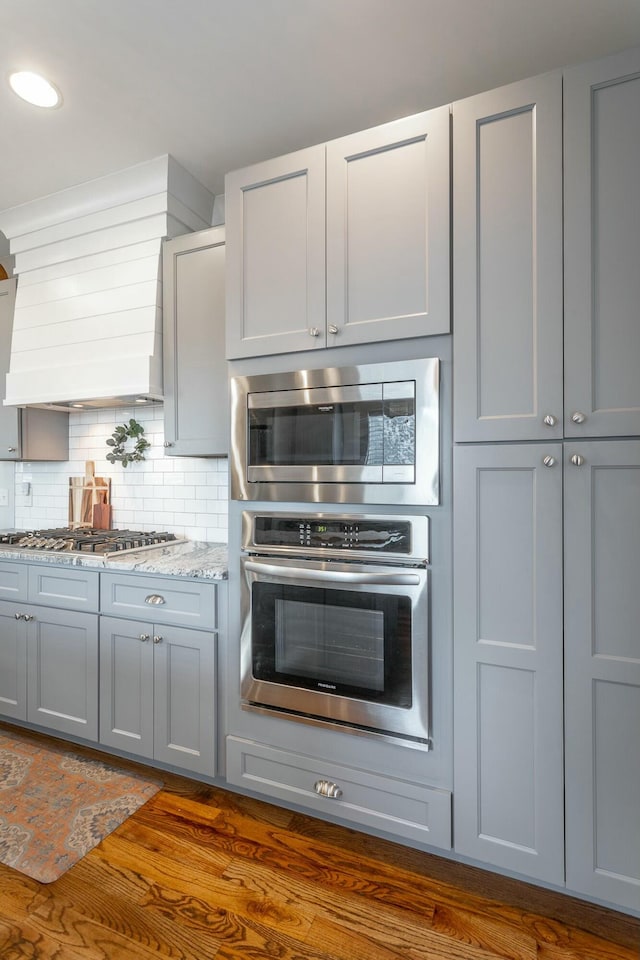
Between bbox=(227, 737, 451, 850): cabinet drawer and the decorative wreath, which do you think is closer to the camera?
bbox=(227, 737, 451, 850): cabinet drawer

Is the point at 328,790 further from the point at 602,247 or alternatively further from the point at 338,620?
the point at 602,247

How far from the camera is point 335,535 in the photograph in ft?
6.06

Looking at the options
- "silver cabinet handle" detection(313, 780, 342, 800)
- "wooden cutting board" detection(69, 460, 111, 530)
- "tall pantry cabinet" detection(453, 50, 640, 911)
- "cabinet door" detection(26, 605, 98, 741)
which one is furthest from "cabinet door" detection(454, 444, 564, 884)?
"wooden cutting board" detection(69, 460, 111, 530)

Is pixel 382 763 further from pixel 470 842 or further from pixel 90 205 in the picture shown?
pixel 90 205

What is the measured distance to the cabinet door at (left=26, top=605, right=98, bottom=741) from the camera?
7.74ft

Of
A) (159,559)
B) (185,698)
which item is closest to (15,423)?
(159,559)

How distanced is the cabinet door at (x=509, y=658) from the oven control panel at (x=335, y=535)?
16 cm

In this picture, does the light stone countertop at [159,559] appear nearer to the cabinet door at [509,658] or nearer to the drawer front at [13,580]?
the drawer front at [13,580]

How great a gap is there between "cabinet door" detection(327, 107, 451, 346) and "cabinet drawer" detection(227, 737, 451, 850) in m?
1.52

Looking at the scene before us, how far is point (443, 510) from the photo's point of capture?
169 centimetres

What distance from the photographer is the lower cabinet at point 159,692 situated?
210 centimetres

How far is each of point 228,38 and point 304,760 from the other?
255 cm

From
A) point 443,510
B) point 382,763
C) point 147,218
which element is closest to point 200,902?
point 382,763

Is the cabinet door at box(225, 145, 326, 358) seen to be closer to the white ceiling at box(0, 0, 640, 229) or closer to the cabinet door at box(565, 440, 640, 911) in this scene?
the white ceiling at box(0, 0, 640, 229)
